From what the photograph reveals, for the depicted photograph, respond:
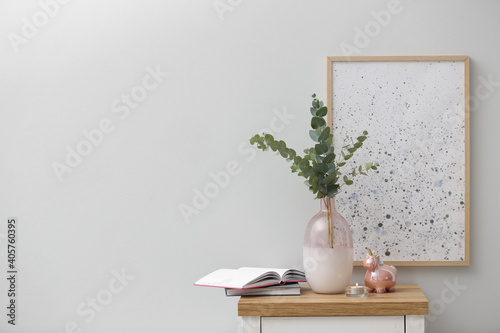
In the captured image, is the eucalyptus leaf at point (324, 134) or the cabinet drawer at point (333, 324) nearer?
the cabinet drawer at point (333, 324)

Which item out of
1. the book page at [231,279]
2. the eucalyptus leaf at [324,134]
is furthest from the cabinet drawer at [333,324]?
the eucalyptus leaf at [324,134]

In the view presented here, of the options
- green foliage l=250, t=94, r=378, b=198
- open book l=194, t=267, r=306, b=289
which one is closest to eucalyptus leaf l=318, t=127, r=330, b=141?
green foliage l=250, t=94, r=378, b=198

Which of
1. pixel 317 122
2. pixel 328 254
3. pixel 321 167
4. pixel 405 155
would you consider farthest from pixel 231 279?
pixel 405 155

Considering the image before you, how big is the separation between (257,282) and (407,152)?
0.73 meters

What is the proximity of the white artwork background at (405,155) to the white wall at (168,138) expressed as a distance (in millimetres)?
68

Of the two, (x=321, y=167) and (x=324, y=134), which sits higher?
(x=324, y=134)

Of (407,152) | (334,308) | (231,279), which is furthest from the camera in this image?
(407,152)

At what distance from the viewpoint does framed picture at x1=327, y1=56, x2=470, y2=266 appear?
179cm

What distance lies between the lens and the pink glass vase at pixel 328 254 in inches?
62.2

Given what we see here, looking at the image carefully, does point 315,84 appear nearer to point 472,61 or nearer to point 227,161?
point 227,161

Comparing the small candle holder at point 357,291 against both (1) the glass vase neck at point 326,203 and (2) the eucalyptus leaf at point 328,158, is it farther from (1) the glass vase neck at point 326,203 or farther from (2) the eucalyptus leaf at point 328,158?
(2) the eucalyptus leaf at point 328,158

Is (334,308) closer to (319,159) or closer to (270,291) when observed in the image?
(270,291)

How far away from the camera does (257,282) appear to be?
155cm

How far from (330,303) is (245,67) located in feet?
2.95
